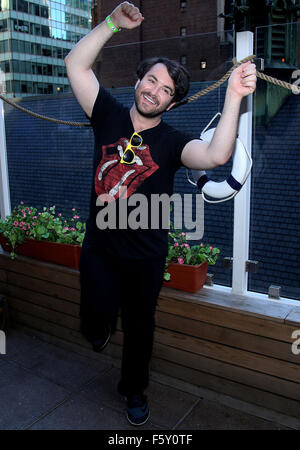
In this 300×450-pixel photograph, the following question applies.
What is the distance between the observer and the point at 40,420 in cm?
203

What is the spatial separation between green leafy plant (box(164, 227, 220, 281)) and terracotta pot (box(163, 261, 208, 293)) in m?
0.03

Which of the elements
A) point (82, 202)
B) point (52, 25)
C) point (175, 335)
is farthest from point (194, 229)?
point (52, 25)

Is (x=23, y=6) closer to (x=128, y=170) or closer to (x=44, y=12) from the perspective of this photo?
(x=44, y=12)

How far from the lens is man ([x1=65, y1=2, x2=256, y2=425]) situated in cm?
169

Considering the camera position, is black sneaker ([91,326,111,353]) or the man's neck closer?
the man's neck

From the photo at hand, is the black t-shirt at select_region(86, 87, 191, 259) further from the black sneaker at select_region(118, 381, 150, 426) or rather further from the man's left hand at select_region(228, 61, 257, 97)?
the black sneaker at select_region(118, 381, 150, 426)

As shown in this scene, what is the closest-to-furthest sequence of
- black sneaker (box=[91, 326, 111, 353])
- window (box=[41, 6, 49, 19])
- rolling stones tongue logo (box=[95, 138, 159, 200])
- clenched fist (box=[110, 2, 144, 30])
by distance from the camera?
1. clenched fist (box=[110, 2, 144, 30])
2. rolling stones tongue logo (box=[95, 138, 159, 200])
3. black sneaker (box=[91, 326, 111, 353])
4. window (box=[41, 6, 49, 19])

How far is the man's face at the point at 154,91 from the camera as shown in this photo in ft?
5.58

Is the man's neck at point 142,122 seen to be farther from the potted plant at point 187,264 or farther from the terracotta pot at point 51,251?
the terracotta pot at point 51,251

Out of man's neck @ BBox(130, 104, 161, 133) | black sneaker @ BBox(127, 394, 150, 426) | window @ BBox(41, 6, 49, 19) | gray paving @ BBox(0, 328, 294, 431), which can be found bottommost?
gray paving @ BBox(0, 328, 294, 431)

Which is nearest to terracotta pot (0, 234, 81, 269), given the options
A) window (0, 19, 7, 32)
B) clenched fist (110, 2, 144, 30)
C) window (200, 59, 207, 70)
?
window (200, 59, 207, 70)

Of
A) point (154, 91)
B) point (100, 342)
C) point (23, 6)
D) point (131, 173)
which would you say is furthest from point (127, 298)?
point (23, 6)
